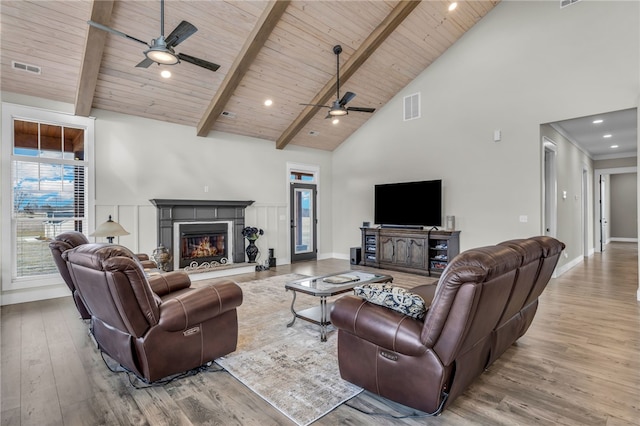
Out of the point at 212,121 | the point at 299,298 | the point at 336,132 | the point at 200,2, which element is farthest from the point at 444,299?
the point at 336,132

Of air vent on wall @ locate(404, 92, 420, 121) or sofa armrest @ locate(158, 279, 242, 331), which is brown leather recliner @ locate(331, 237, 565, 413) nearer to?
sofa armrest @ locate(158, 279, 242, 331)

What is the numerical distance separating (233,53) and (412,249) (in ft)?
15.6

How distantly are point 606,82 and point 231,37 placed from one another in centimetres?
552

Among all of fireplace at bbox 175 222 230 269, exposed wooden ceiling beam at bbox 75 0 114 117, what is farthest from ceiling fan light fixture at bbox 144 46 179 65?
fireplace at bbox 175 222 230 269

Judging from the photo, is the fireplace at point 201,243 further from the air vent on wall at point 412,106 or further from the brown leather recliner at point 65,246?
the air vent on wall at point 412,106

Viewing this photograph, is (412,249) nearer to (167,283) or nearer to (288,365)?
(288,365)

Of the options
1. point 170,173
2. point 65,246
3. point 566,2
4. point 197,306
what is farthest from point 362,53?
point 65,246

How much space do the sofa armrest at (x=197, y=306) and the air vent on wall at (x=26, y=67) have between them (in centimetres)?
420

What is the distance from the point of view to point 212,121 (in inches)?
241

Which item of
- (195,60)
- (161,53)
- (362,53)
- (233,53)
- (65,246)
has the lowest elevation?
(65,246)

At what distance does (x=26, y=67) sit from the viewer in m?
4.35

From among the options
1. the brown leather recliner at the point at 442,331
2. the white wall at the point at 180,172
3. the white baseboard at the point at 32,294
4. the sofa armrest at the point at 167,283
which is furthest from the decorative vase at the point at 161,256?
the brown leather recliner at the point at 442,331

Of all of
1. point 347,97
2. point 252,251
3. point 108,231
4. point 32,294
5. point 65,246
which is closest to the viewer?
point 65,246

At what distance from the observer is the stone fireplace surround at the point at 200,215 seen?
587 cm
